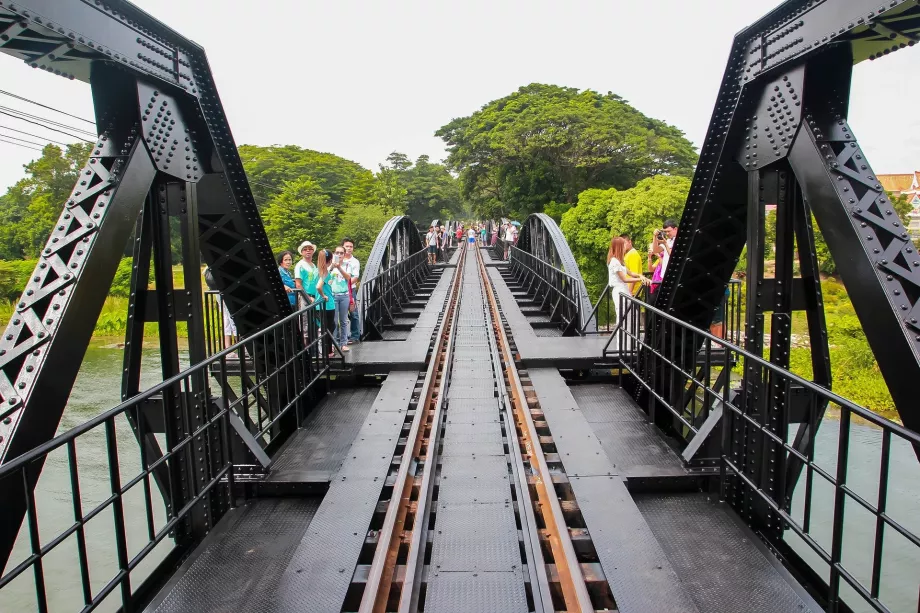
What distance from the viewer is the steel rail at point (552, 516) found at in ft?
10.2

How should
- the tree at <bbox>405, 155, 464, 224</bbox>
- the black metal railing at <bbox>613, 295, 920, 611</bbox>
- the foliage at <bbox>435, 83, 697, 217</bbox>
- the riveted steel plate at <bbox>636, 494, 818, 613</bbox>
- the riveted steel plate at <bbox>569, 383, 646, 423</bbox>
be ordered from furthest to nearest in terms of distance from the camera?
the tree at <bbox>405, 155, 464, 224</bbox>
the foliage at <bbox>435, 83, 697, 217</bbox>
the riveted steel plate at <bbox>569, 383, 646, 423</bbox>
the riveted steel plate at <bbox>636, 494, 818, 613</bbox>
the black metal railing at <bbox>613, 295, 920, 611</bbox>

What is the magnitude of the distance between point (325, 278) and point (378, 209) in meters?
47.7

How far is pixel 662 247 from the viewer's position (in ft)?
27.9

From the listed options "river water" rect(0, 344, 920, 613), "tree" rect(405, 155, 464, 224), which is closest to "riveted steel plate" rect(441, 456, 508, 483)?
"river water" rect(0, 344, 920, 613)

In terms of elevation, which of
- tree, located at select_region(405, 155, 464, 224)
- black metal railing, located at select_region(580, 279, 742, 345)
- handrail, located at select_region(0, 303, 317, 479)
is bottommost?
black metal railing, located at select_region(580, 279, 742, 345)

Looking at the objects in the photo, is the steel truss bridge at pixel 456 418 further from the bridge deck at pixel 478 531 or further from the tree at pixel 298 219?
the tree at pixel 298 219

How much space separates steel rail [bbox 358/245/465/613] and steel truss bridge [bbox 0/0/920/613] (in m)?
0.02

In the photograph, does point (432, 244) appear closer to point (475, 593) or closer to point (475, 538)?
point (475, 538)

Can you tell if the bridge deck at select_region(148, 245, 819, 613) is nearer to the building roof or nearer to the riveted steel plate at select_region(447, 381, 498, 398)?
the riveted steel plate at select_region(447, 381, 498, 398)

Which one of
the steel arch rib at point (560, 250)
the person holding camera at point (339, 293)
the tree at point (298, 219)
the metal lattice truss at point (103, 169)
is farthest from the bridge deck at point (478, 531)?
the tree at point (298, 219)

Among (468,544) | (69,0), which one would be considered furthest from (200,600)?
(69,0)

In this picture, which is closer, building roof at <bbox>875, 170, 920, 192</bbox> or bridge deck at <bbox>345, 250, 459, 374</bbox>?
bridge deck at <bbox>345, 250, 459, 374</bbox>

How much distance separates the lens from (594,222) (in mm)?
33062

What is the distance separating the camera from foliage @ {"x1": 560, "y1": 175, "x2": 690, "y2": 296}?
2902cm
